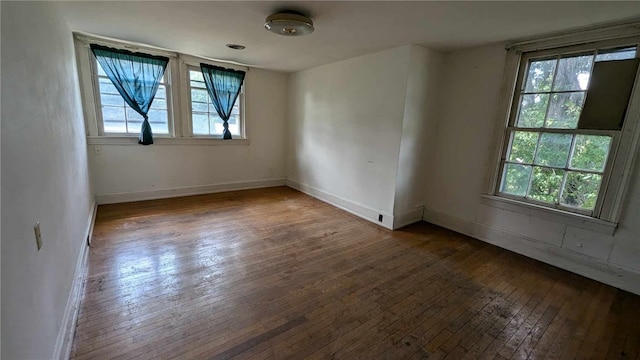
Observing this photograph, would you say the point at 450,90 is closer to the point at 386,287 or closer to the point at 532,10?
the point at 532,10

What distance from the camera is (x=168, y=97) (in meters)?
4.36

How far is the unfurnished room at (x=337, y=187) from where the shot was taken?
1.68 m

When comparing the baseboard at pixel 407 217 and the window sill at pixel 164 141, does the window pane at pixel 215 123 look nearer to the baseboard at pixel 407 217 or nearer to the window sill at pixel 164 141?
the window sill at pixel 164 141

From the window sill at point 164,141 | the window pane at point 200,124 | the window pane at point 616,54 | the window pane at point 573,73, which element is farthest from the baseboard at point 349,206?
the window pane at point 616,54

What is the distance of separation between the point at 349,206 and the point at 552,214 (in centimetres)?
242

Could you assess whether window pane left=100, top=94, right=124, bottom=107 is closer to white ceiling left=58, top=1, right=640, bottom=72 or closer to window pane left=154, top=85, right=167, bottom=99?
window pane left=154, top=85, right=167, bottom=99

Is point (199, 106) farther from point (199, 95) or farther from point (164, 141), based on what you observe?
point (164, 141)

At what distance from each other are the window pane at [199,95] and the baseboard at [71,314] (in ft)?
9.24

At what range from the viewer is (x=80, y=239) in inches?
96.8

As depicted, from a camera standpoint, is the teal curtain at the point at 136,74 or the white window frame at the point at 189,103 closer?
the teal curtain at the point at 136,74

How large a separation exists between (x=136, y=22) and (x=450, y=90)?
3.69 m

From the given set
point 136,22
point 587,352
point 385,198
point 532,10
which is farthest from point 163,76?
point 587,352

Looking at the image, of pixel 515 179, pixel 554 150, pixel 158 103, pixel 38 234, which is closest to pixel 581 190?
pixel 554 150

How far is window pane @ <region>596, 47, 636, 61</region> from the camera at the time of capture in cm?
238
